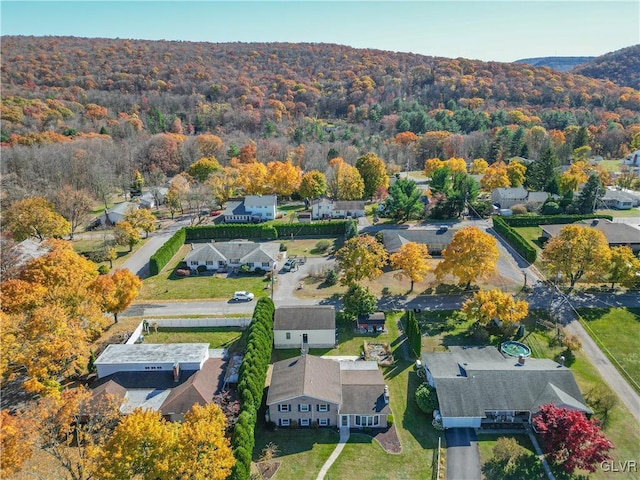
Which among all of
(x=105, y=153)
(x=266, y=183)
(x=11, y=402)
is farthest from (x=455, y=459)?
(x=105, y=153)

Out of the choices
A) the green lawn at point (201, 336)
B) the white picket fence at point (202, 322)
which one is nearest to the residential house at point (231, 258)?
the white picket fence at point (202, 322)

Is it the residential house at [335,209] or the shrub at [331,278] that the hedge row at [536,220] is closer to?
the residential house at [335,209]

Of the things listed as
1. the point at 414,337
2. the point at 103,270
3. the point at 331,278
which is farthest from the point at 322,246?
the point at 103,270

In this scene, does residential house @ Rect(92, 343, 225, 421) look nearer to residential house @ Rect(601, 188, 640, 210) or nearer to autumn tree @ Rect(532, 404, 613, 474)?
autumn tree @ Rect(532, 404, 613, 474)

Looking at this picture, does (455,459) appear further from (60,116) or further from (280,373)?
(60,116)

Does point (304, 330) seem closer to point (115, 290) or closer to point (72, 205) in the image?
point (115, 290)
